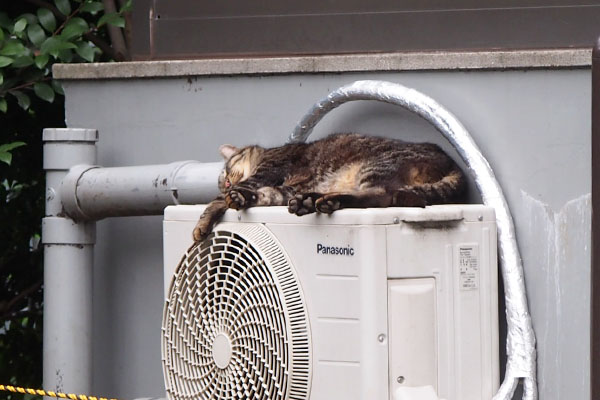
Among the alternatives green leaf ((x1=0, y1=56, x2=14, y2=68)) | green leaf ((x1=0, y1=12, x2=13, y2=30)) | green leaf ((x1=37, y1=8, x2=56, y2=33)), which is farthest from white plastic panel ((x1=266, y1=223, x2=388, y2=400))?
green leaf ((x1=0, y1=12, x2=13, y2=30))

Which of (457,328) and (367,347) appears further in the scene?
(457,328)

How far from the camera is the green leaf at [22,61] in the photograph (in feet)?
12.7

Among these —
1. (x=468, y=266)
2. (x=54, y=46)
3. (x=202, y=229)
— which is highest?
(x=54, y=46)

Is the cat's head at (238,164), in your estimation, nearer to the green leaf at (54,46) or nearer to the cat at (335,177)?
the cat at (335,177)

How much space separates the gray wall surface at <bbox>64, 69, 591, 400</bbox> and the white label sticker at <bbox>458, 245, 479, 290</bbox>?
28 cm

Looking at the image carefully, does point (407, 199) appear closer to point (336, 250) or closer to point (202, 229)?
point (336, 250)

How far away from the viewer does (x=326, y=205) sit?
253cm

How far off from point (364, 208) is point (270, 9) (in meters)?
1.17

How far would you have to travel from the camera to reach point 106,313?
151 inches

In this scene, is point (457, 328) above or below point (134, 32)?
below

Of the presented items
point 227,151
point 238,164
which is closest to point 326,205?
point 238,164

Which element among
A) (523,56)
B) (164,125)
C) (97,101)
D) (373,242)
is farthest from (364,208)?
(97,101)

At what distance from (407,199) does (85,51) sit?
6.12 ft

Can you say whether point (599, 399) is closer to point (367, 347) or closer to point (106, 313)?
point (367, 347)
